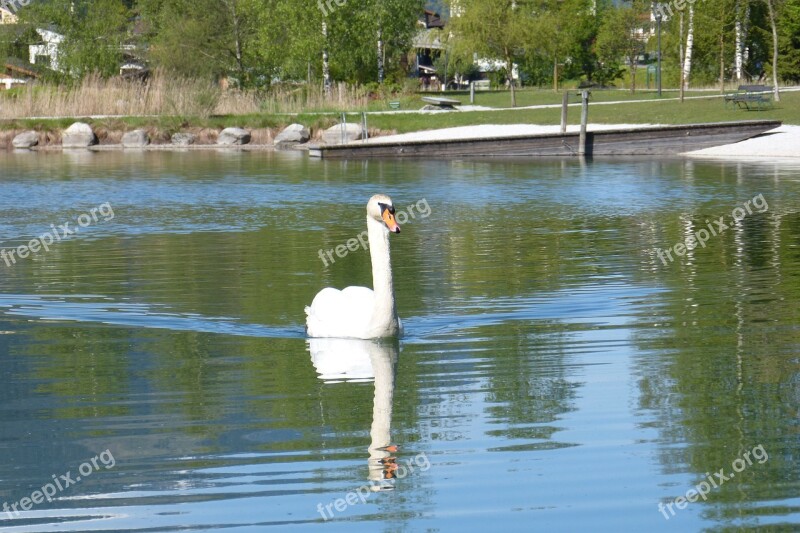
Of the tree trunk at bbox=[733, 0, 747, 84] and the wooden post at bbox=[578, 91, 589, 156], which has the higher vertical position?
the tree trunk at bbox=[733, 0, 747, 84]

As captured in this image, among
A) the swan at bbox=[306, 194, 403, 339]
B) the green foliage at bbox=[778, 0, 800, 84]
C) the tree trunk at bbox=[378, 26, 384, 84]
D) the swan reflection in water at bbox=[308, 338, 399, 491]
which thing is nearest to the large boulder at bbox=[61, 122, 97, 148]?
the tree trunk at bbox=[378, 26, 384, 84]

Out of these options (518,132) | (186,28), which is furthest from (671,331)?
(186,28)

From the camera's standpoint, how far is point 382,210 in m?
11.2

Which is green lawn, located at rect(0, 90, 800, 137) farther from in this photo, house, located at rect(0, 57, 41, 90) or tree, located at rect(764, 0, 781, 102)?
house, located at rect(0, 57, 41, 90)

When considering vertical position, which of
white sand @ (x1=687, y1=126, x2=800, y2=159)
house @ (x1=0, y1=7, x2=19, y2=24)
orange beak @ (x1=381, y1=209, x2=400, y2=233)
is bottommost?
white sand @ (x1=687, y1=126, x2=800, y2=159)

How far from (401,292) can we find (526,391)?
16.7 feet

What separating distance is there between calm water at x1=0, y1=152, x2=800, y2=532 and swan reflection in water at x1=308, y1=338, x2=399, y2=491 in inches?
1.2

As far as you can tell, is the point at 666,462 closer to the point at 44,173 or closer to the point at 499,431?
the point at 499,431

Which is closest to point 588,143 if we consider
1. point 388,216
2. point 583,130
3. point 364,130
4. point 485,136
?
point 583,130

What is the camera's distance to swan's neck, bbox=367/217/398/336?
11.0 meters

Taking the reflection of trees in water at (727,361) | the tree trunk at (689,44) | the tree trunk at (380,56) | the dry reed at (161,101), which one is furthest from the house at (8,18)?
the reflection of trees in water at (727,361)

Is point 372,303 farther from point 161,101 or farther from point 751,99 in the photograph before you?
point 161,101

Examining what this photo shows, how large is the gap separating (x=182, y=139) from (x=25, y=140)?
5781 mm

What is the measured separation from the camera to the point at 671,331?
39.1ft
